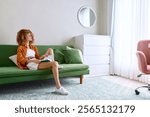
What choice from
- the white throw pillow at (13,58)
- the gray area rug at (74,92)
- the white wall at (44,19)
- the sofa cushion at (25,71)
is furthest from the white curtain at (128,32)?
the white throw pillow at (13,58)

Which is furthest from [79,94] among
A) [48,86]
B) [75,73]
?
[48,86]

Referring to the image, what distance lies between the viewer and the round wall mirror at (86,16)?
3979 millimetres

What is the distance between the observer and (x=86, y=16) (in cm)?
405

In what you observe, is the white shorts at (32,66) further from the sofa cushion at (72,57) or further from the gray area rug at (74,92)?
the sofa cushion at (72,57)

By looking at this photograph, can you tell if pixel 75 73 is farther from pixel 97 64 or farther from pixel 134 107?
pixel 134 107

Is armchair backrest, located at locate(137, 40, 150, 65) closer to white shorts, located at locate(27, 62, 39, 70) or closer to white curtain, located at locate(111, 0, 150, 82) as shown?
white curtain, located at locate(111, 0, 150, 82)

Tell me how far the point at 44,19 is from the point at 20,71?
5.17ft

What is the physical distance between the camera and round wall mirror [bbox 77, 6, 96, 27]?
13.1 ft

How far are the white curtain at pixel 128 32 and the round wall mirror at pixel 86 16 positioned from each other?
1.73 feet

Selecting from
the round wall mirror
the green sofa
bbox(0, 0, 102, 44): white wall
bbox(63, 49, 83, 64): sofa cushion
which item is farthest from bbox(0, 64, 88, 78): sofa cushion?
the round wall mirror

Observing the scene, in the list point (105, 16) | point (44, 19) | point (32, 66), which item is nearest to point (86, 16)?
point (105, 16)

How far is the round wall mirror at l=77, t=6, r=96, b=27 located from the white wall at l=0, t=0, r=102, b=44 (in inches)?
3.6

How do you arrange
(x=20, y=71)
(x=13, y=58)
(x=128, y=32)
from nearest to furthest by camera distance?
(x=20, y=71), (x=13, y=58), (x=128, y=32)

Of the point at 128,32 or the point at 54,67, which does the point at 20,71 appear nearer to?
the point at 54,67
